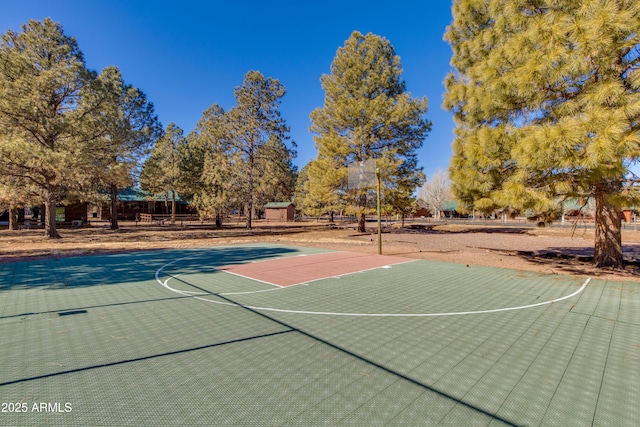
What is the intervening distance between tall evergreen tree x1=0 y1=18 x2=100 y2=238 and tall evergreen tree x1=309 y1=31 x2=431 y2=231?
14459 mm

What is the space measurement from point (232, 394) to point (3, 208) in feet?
97.1

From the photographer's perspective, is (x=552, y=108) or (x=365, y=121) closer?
(x=552, y=108)

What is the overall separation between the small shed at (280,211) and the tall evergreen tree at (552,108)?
38486mm

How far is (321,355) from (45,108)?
2179 centimetres

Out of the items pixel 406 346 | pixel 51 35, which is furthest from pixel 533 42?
pixel 51 35

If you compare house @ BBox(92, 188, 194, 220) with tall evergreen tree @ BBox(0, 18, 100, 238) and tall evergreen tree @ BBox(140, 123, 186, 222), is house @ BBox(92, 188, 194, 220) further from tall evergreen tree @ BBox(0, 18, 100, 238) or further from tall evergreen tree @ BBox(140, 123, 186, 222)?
tall evergreen tree @ BBox(0, 18, 100, 238)

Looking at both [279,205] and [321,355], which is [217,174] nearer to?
[279,205]

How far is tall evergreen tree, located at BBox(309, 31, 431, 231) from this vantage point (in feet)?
67.7

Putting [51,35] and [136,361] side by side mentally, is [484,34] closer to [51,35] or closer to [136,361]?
[136,361]

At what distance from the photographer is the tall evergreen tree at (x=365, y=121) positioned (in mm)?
20641

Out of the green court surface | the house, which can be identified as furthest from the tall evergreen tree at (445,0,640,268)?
the house

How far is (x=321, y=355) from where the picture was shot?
3873 mm

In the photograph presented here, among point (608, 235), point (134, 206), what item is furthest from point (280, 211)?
point (608, 235)

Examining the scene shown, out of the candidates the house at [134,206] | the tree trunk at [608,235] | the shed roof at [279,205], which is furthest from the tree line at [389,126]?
the shed roof at [279,205]
